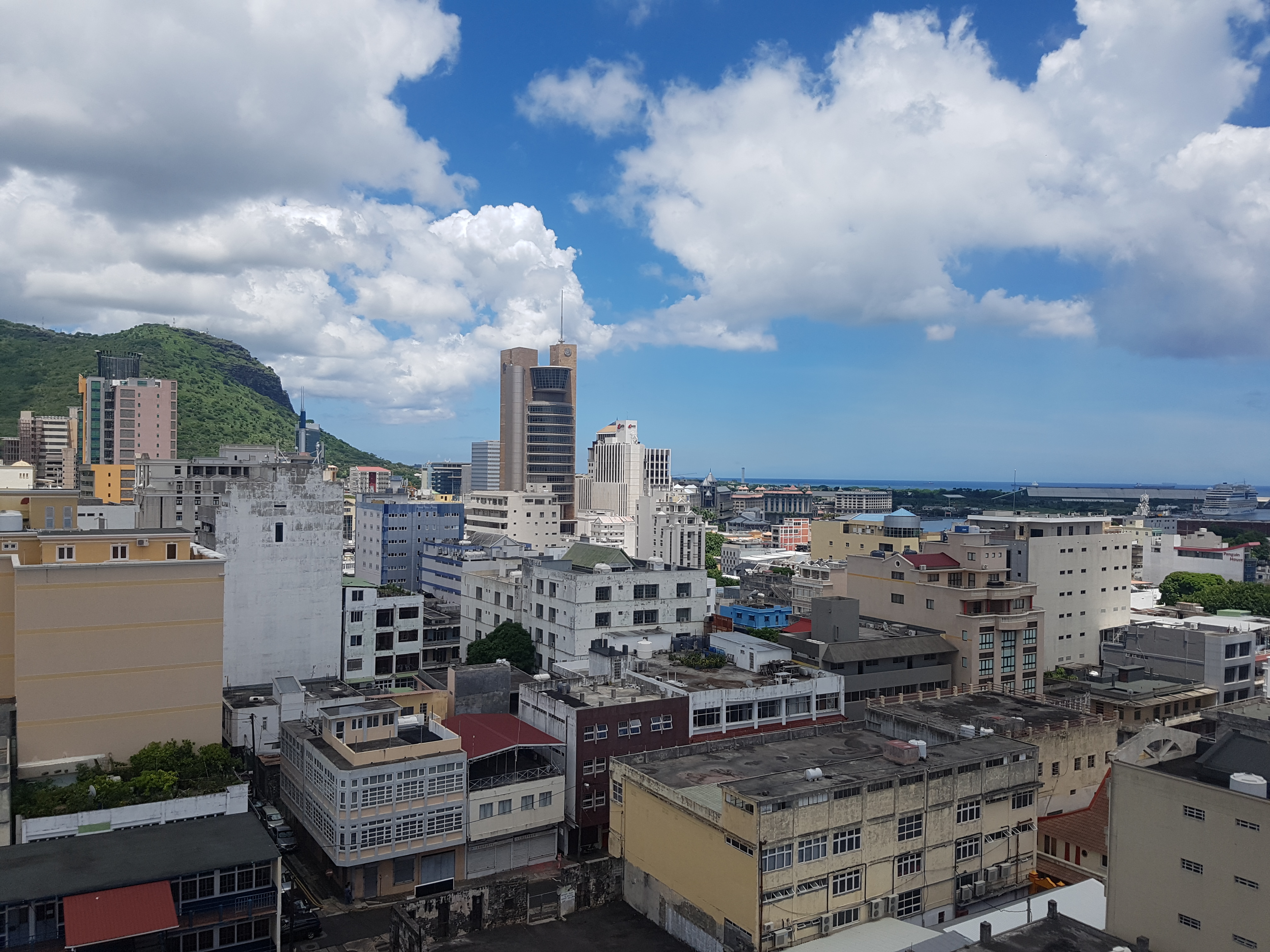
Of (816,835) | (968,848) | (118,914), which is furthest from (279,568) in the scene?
(968,848)

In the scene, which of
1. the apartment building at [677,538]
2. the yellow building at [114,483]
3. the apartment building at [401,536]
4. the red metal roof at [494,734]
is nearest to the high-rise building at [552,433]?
the apartment building at [677,538]

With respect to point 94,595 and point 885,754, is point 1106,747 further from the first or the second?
point 94,595

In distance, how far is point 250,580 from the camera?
62.7m

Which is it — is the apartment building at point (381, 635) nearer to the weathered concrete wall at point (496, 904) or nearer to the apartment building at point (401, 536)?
the weathered concrete wall at point (496, 904)

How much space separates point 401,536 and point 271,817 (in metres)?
73.3

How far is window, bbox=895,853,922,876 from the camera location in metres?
35.2

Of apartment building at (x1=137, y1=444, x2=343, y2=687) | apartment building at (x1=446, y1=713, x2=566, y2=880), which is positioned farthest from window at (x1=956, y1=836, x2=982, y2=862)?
apartment building at (x1=137, y1=444, x2=343, y2=687)

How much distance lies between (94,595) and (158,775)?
9.88m

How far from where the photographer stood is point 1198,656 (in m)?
65.2

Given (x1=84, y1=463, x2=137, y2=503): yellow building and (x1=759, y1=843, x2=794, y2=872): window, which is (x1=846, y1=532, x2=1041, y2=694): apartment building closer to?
(x1=759, y1=843, x2=794, y2=872): window

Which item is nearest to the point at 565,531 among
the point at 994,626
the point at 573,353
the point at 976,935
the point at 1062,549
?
the point at 573,353

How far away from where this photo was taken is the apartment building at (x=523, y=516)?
445 feet

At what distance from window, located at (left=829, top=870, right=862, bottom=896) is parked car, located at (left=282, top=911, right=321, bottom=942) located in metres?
20.5

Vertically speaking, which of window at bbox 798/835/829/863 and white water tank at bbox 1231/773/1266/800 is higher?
white water tank at bbox 1231/773/1266/800
